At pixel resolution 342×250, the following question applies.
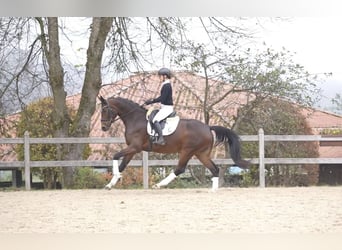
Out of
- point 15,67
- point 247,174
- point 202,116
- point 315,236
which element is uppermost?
point 15,67

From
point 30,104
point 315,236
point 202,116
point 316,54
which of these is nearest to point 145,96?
point 202,116

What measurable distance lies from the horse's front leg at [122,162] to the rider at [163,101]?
23 cm

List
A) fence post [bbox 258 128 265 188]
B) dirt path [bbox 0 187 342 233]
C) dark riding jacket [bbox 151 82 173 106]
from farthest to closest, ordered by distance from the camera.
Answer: fence post [bbox 258 128 265 188] → dark riding jacket [bbox 151 82 173 106] → dirt path [bbox 0 187 342 233]

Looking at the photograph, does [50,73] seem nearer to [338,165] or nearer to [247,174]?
[247,174]

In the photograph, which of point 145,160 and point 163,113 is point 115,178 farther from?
point 163,113

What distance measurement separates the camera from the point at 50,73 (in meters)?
5.50

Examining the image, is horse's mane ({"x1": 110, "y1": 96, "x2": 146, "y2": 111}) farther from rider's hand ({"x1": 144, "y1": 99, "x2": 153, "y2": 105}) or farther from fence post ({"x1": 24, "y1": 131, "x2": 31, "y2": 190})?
fence post ({"x1": 24, "y1": 131, "x2": 31, "y2": 190})

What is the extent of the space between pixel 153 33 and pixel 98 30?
1.36 ft

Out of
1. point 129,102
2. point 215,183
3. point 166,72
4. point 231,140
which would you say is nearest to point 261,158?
point 231,140

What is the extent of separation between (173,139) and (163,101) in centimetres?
30

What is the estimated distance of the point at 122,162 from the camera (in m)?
5.49

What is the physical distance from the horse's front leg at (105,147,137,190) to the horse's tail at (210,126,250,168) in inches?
25.2

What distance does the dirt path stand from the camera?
4863mm

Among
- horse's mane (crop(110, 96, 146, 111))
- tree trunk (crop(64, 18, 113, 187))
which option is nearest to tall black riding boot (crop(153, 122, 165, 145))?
horse's mane (crop(110, 96, 146, 111))
